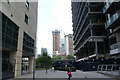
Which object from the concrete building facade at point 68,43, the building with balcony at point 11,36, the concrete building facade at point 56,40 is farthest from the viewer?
the concrete building facade at point 68,43

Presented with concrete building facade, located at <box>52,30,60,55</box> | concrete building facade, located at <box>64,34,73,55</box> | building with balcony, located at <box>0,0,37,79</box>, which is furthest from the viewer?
concrete building facade, located at <box>64,34,73,55</box>

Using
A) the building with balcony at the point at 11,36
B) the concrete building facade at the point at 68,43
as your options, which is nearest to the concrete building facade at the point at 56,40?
the concrete building facade at the point at 68,43

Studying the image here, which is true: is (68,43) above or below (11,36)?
above

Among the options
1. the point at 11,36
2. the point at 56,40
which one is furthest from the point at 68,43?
the point at 11,36

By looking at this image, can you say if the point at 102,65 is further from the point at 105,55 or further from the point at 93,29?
the point at 93,29

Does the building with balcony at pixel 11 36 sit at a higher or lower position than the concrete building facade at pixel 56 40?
lower

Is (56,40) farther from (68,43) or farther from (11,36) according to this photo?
(11,36)

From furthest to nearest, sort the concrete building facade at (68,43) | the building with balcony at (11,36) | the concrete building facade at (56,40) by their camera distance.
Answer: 1. the concrete building facade at (68,43)
2. the concrete building facade at (56,40)
3. the building with balcony at (11,36)

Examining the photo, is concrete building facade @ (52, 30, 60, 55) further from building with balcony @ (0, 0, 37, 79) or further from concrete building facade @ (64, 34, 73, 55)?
building with balcony @ (0, 0, 37, 79)

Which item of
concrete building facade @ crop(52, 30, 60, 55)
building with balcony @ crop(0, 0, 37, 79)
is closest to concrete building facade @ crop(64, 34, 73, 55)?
concrete building facade @ crop(52, 30, 60, 55)

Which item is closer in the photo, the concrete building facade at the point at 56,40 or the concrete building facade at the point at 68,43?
the concrete building facade at the point at 56,40

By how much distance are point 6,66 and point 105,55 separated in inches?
1206

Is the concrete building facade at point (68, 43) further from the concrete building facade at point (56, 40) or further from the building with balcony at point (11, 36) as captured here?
the building with balcony at point (11, 36)

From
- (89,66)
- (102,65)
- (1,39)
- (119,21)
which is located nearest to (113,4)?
(119,21)
